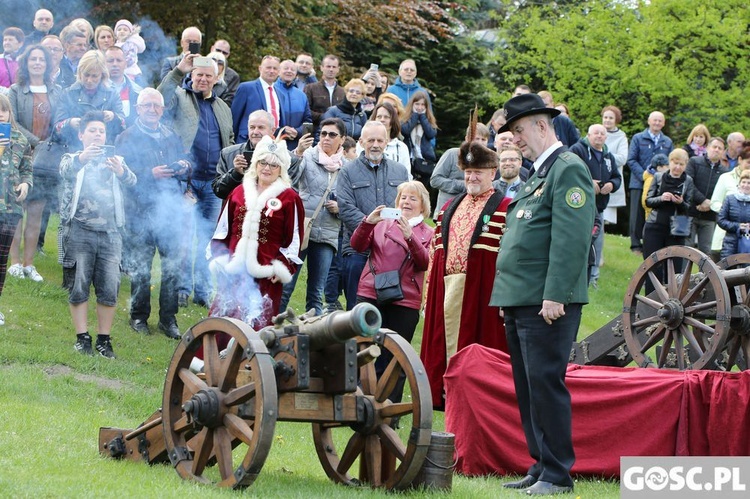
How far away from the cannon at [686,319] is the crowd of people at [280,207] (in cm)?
152

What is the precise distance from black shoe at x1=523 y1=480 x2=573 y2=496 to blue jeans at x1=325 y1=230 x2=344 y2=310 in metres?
5.67

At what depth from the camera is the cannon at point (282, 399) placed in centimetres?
633

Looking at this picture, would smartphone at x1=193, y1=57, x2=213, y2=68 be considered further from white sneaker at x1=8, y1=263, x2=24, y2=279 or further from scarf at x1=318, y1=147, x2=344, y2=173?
white sneaker at x1=8, y1=263, x2=24, y2=279

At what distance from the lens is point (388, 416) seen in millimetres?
6938

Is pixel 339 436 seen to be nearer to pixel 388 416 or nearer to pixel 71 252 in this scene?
pixel 388 416

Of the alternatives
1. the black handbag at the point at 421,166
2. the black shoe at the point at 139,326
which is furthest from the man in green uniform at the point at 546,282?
the black handbag at the point at 421,166

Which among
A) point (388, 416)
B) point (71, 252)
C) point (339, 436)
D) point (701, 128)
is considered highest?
point (701, 128)

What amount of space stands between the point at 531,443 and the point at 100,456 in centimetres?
263

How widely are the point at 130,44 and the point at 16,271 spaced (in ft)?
8.78

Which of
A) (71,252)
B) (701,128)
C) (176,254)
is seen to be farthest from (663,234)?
(71,252)

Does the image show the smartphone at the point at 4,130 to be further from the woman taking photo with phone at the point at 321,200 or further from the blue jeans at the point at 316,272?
the blue jeans at the point at 316,272

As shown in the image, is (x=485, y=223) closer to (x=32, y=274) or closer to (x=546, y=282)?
(x=546, y=282)

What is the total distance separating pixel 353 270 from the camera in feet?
36.0

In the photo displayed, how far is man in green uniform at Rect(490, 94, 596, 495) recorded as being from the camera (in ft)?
22.7
